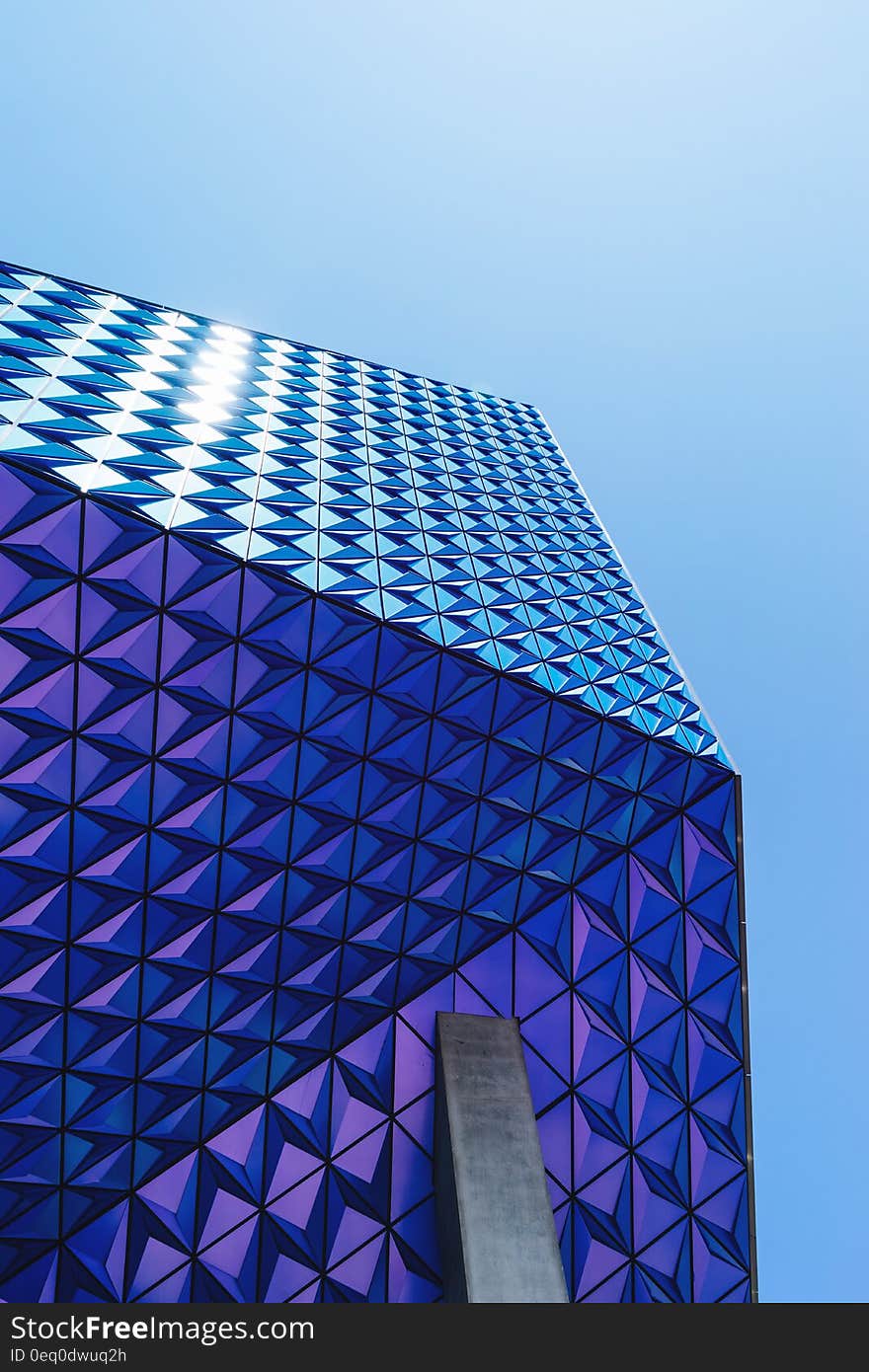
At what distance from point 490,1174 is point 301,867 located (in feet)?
24.5

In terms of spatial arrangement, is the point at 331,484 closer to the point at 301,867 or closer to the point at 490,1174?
the point at 301,867

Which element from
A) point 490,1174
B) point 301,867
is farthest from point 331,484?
point 490,1174

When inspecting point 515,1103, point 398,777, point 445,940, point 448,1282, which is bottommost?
point 448,1282

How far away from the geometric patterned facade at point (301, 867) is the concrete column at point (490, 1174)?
64cm

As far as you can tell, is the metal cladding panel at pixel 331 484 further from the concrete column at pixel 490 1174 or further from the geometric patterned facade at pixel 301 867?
the concrete column at pixel 490 1174

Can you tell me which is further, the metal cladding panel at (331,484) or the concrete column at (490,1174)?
the metal cladding panel at (331,484)

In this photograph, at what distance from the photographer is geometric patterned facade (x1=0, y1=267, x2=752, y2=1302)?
16781mm

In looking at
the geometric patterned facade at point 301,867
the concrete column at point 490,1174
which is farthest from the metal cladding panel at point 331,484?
the concrete column at point 490,1174

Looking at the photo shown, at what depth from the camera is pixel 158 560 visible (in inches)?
667

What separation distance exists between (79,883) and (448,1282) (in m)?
11.2

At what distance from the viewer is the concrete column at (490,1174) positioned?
1666cm

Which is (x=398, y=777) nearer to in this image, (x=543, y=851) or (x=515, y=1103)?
(x=543, y=851)

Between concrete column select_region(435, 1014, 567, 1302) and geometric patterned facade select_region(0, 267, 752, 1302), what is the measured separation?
64 cm

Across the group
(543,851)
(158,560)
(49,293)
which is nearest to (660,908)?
(543,851)
